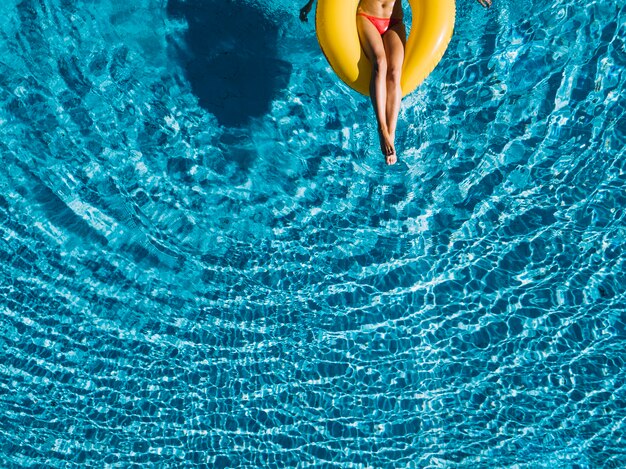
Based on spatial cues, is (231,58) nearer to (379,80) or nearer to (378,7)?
(378,7)

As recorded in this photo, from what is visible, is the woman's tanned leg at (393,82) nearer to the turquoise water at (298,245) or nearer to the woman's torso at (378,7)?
the woman's torso at (378,7)

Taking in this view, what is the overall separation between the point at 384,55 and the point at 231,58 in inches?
48.3

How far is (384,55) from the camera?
3.68 metres

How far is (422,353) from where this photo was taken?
4.24 meters

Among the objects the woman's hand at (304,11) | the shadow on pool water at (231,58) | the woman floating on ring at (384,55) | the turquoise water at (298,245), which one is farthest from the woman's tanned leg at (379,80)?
the shadow on pool water at (231,58)

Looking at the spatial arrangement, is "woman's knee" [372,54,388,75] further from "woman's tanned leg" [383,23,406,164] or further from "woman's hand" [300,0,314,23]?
"woman's hand" [300,0,314,23]

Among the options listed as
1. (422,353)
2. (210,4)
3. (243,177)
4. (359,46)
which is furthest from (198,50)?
(422,353)

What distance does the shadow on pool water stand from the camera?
440cm

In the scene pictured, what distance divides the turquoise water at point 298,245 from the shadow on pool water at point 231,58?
15 mm

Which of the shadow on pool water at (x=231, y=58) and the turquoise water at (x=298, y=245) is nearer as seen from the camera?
the turquoise water at (x=298, y=245)

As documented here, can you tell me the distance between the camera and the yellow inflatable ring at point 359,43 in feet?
12.1

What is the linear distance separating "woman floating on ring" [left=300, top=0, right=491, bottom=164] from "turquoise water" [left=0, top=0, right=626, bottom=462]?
64 centimetres

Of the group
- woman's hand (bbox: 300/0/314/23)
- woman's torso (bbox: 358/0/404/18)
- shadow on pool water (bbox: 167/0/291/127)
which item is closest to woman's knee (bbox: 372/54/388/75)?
woman's torso (bbox: 358/0/404/18)

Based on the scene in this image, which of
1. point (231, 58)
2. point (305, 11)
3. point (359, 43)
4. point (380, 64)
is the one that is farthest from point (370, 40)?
point (231, 58)
